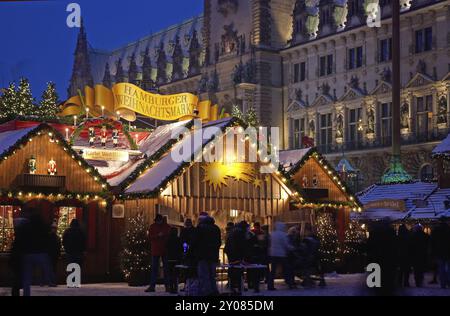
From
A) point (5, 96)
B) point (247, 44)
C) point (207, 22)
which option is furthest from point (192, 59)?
point (5, 96)

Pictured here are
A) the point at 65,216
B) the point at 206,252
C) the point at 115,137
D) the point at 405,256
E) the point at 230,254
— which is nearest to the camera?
the point at 206,252

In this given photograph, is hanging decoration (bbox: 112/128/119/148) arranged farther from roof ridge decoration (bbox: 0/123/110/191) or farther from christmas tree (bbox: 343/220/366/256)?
christmas tree (bbox: 343/220/366/256)

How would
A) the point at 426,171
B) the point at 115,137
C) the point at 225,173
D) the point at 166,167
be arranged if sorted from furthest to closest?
the point at 426,171, the point at 115,137, the point at 225,173, the point at 166,167

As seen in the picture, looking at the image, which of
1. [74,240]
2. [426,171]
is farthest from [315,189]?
[426,171]

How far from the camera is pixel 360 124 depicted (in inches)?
2058

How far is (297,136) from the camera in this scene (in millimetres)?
57531

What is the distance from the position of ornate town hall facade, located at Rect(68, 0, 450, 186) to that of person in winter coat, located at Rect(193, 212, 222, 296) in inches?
1328

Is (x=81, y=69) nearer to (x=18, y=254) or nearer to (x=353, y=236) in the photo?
(x=353, y=236)

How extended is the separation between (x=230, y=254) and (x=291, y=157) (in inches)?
368

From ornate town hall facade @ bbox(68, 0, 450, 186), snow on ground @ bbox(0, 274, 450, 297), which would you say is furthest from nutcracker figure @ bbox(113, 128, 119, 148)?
ornate town hall facade @ bbox(68, 0, 450, 186)

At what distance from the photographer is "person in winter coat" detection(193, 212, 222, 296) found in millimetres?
14727

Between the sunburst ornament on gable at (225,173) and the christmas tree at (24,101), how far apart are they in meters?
10.6
